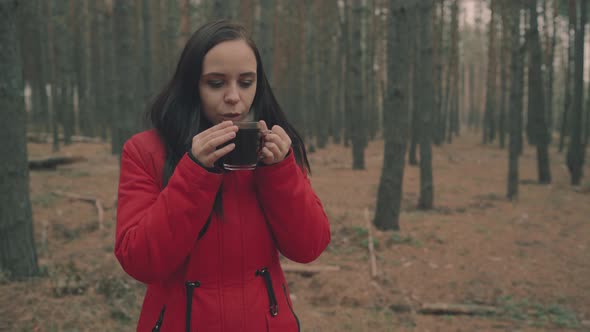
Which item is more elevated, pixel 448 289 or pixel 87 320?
pixel 87 320

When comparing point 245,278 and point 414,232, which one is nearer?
point 245,278

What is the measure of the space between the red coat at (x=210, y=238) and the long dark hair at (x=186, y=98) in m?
0.05

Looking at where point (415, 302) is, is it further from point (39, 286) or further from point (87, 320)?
point (39, 286)

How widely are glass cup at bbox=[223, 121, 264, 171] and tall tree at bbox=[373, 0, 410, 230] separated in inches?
250

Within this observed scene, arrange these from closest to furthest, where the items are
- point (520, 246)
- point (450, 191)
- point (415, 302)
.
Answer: point (415, 302) < point (520, 246) < point (450, 191)

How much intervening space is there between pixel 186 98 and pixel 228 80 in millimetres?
212

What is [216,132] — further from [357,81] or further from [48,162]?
[357,81]

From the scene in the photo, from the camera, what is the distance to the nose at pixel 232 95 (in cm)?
158

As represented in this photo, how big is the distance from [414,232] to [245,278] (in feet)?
21.6

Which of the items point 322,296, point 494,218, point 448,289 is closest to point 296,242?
point 322,296

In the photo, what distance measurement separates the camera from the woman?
148 centimetres

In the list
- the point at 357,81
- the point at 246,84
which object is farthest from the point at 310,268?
the point at 357,81

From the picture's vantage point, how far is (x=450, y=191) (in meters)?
12.2

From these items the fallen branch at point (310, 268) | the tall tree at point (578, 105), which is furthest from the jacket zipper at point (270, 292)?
the tall tree at point (578, 105)
